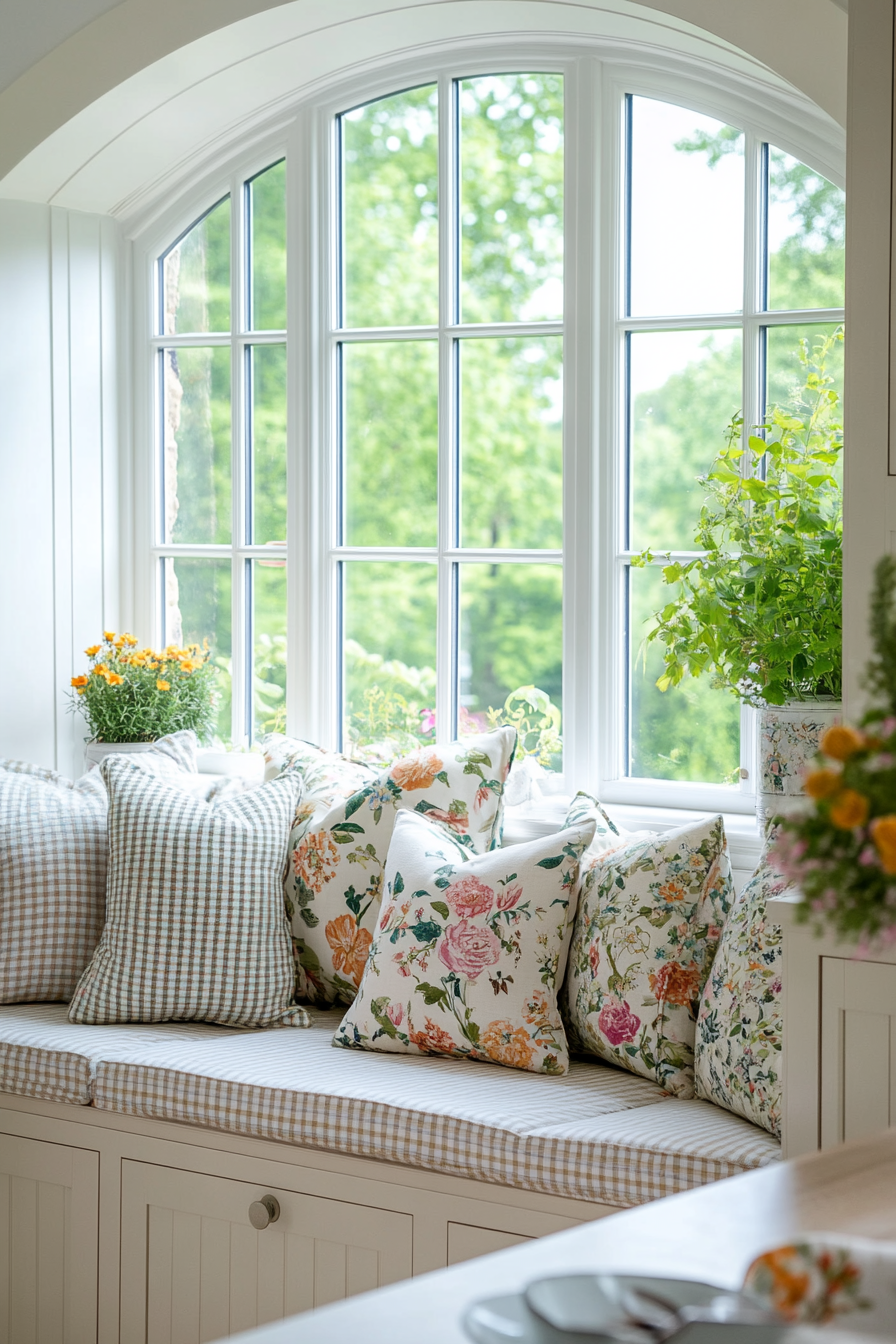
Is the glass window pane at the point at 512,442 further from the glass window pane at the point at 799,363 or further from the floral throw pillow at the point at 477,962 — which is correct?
the floral throw pillow at the point at 477,962

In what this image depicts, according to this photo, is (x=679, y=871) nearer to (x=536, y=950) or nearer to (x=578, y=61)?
(x=536, y=950)

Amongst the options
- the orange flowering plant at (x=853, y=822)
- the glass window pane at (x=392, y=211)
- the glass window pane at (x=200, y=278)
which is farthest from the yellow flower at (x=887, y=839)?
the glass window pane at (x=200, y=278)

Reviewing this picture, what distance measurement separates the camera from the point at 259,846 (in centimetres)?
271

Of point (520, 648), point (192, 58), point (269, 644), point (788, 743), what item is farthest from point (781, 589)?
point (192, 58)

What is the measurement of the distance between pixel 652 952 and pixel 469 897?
12.8 inches

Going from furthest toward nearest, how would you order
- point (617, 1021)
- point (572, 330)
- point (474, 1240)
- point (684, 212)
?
point (572, 330) < point (684, 212) < point (617, 1021) < point (474, 1240)

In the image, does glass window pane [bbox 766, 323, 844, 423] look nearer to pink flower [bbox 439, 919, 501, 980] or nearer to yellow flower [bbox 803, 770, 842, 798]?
pink flower [bbox 439, 919, 501, 980]

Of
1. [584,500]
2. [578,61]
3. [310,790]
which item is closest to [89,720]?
[310,790]

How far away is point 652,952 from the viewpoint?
2.33 m

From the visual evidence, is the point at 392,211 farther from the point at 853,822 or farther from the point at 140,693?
the point at 853,822

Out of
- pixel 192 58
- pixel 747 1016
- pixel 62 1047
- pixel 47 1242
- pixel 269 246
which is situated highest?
pixel 192 58

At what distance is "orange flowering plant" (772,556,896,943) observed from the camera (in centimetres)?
76

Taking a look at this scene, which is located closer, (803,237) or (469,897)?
(469,897)

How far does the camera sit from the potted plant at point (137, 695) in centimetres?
326
